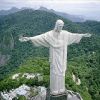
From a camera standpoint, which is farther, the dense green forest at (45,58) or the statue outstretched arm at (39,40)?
the dense green forest at (45,58)

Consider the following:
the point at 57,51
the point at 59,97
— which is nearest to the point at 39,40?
the point at 57,51

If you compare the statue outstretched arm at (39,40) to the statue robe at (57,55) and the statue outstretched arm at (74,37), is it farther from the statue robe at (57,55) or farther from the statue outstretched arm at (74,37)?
the statue outstretched arm at (74,37)

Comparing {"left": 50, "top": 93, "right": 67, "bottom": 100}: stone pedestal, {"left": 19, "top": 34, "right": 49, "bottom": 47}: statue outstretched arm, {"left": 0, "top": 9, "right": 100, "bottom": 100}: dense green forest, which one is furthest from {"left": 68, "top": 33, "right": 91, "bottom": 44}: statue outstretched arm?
{"left": 0, "top": 9, "right": 100, "bottom": 100}: dense green forest

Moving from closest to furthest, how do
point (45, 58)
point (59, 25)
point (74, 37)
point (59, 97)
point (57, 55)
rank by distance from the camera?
point (59, 25), point (57, 55), point (59, 97), point (74, 37), point (45, 58)

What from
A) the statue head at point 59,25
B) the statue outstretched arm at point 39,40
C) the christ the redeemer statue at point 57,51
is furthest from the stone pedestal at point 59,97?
the statue head at point 59,25

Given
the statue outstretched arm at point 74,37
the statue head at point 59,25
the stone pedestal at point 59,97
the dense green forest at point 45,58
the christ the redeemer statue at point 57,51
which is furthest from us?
the dense green forest at point 45,58

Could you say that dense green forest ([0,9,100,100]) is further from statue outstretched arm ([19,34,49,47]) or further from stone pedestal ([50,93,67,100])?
statue outstretched arm ([19,34,49,47])

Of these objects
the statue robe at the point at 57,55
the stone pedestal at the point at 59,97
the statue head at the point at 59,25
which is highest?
the statue head at the point at 59,25

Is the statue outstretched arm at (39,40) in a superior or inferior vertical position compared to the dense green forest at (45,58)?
superior

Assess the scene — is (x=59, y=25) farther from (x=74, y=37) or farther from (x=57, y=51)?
(x=57, y=51)

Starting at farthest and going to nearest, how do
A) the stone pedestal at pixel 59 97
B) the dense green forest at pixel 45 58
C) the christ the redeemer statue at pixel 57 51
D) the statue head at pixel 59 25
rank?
1. the dense green forest at pixel 45 58
2. the stone pedestal at pixel 59 97
3. the christ the redeemer statue at pixel 57 51
4. the statue head at pixel 59 25
